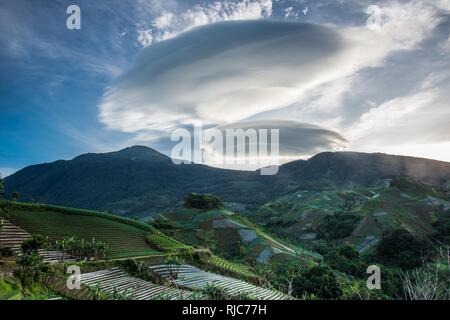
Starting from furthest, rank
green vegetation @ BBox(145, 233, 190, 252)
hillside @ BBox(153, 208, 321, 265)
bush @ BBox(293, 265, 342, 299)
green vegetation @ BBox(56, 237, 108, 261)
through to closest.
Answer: hillside @ BBox(153, 208, 321, 265), green vegetation @ BBox(145, 233, 190, 252), bush @ BBox(293, 265, 342, 299), green vegetation @ BBox(56, 237, 108, 261)

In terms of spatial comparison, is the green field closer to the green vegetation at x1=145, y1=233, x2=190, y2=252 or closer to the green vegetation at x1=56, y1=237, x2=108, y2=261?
the green vegetation at x1=145, y1=233, x2=190, y2=252

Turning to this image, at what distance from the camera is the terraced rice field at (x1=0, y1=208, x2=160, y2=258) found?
39.6 meters

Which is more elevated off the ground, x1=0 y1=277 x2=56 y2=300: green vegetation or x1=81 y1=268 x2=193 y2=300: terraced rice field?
x1=0 y1=277 x2=56 y2=300: green vegetation

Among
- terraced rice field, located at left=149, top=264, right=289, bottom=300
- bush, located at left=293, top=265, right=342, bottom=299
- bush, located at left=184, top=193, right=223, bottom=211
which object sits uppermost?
bush, located at left=184, top=193, right=223, bottom=211

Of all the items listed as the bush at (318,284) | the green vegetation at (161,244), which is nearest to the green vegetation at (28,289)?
the green vegetation at (161,244)

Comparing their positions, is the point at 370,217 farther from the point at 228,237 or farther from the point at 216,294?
the point at 216,294

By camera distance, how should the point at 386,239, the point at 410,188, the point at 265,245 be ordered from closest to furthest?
1. the point at 265,245
2. the point at 386,239
3. the point at 410,188

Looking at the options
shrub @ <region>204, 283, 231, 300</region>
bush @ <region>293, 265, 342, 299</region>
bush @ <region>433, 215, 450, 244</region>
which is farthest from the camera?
bush @ <region>433, 215, 450, 244</region>

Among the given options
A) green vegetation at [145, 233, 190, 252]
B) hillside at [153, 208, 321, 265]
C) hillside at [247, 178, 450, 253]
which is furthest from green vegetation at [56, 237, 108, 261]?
hillside at [247, 178, 450, 253]

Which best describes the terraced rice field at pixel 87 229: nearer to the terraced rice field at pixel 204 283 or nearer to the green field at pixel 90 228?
the green field at pixel 90 228
